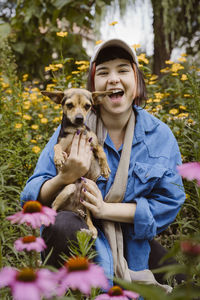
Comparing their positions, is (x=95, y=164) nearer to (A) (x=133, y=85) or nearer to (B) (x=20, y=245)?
(A) (x=133, y=85)

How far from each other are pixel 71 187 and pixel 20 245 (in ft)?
3.99

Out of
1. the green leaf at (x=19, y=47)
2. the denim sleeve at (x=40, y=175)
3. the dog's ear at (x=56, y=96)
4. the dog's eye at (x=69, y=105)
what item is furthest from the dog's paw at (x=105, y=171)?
the green leaf at (x=19, y=47)

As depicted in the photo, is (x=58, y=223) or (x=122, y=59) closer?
(x=58, y=223)

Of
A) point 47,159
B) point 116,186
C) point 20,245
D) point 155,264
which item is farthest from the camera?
point 155,264

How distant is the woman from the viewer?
1912mm

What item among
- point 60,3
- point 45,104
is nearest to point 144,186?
point 45,104

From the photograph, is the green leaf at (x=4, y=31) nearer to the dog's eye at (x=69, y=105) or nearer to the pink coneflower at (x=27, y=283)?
the dog's eye at (x=69, y=105)

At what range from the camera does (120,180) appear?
2.00 meters

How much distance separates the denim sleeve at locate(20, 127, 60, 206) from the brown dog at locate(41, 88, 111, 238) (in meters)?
0.07

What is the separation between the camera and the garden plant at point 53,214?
0.59m

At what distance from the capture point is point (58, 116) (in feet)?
11.0

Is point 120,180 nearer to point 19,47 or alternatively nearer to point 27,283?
point 27,283

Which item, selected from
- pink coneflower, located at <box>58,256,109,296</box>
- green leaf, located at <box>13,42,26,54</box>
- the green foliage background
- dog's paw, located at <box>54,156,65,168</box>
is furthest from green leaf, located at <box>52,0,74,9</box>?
pink coneflower, located at <box>58,256,109,296</box>

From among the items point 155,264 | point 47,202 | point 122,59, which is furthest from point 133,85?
point 155,264
